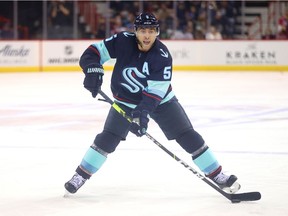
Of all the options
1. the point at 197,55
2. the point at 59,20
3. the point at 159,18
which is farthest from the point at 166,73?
the point at 159,18

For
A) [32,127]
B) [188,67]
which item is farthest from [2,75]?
[32,127]

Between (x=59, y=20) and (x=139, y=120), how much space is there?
13.4 meters

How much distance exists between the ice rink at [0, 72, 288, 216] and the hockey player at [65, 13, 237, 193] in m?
0.23

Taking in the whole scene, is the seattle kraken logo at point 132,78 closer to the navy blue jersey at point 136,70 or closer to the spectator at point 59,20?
the navy blue jersey at point 136,70

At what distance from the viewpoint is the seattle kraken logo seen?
14.8 ft

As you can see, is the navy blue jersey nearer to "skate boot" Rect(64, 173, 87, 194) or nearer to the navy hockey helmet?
the navy hockey helmet

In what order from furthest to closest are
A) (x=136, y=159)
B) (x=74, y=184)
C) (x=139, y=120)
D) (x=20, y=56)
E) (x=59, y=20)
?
(x=59, y=20) → (x=20, y=56) → (x=136, y=159) → (x=74, y=184) → (x=139, y=120)

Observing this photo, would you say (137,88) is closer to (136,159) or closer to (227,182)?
(227,182)

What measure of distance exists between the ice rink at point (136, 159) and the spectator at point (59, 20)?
17.7ft

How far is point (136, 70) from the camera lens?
14.8 ft

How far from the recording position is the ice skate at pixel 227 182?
4.62m

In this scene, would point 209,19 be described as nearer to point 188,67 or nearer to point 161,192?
point 188,67

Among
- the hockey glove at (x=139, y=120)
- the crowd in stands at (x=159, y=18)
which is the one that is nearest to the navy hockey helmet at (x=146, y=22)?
the hockey glove at (x=139, y=120)

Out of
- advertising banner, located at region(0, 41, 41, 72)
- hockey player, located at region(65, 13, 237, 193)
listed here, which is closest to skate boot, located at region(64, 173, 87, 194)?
hockey player, located at region(65, 13, 237, 193)
